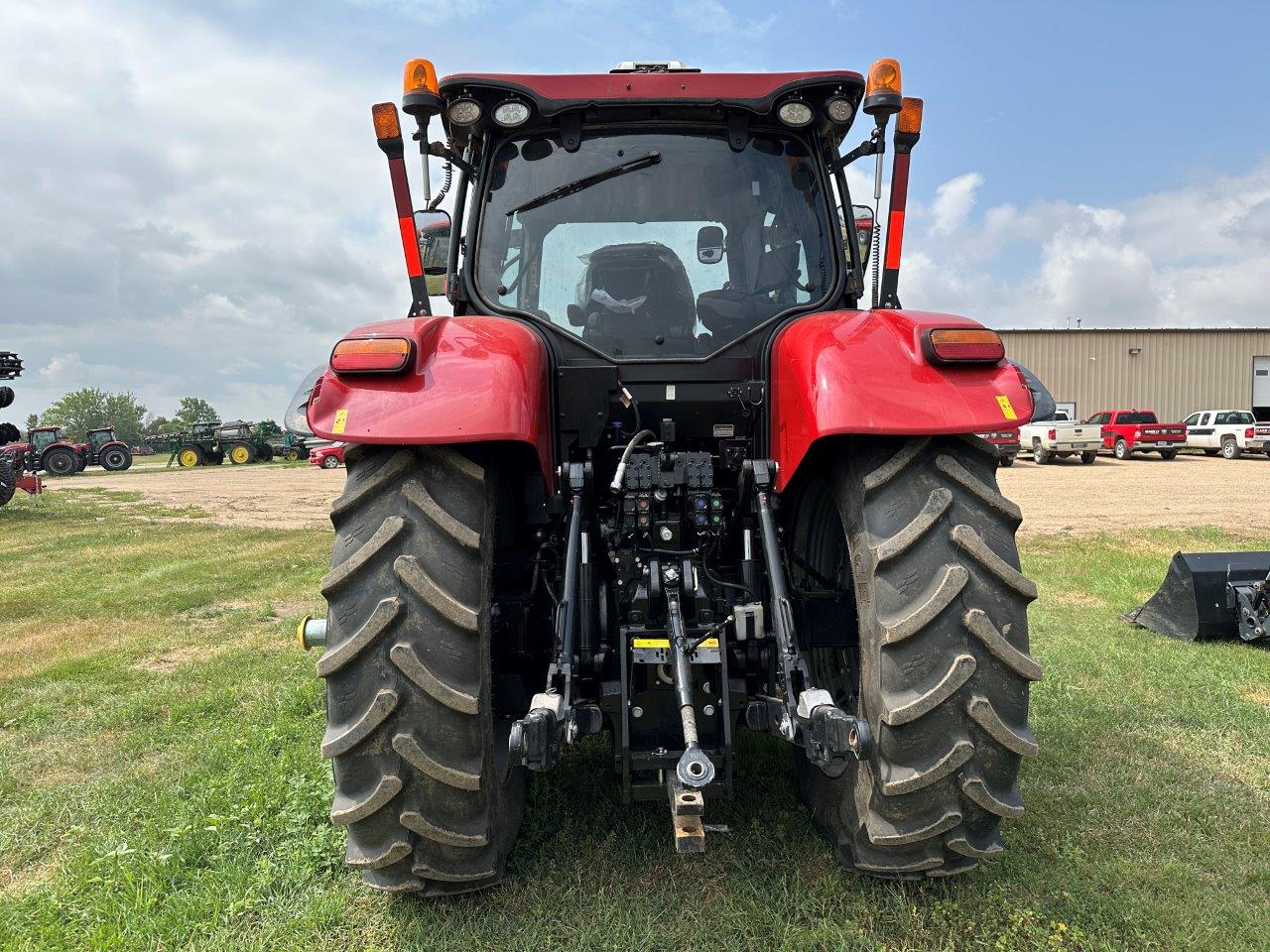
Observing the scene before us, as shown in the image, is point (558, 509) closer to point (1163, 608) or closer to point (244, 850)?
point (244, 850)

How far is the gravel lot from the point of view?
12.9m

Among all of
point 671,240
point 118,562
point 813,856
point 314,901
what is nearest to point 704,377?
point 671,240

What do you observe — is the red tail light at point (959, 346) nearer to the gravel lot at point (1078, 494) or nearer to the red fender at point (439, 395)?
the red fender at point (439, 395)

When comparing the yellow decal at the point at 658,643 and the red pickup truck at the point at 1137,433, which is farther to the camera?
the red pickup truck at the point at 1137,433

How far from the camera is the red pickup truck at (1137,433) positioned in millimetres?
27750

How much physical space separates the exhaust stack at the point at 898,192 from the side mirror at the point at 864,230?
218 mm

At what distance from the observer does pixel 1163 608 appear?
573 centimetres

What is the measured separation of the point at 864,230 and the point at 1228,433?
31120mm

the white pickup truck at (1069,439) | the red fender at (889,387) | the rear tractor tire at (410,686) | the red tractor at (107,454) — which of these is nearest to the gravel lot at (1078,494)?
the white pickup truck at (1069,439)

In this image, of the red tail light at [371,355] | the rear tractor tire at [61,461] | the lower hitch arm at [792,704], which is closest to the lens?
the lower hitch arm at [792,704]

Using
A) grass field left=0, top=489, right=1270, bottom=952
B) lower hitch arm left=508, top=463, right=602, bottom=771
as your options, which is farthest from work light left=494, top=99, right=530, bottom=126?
grass field left=0, top=489, right=1270, bottom=952

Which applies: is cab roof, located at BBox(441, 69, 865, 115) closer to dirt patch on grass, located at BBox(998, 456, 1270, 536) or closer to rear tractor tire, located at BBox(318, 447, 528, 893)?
rear tractor tire, located at BBox(318, 447, 528, 893)

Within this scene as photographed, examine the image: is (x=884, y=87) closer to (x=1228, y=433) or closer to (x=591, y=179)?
(x=591, y=179)

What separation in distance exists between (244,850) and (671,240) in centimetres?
262
